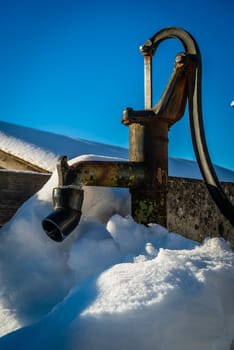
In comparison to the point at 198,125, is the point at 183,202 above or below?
below

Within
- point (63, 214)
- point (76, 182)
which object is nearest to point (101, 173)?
point (76, 182)

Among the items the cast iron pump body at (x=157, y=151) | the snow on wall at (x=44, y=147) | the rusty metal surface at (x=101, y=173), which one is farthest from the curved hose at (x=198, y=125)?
the snow on wall at (x=44, y=147)

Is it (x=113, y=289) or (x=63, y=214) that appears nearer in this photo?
(x=113, y=289)

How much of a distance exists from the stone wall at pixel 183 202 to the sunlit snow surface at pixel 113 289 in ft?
1.24

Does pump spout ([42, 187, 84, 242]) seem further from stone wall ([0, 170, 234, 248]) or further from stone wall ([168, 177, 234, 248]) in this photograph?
stone wall ([168, 177, 234, 248])

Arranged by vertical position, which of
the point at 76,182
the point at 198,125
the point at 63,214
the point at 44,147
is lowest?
the point at 63,214

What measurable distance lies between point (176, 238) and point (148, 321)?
0.57 meters

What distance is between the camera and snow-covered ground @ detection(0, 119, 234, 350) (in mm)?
722

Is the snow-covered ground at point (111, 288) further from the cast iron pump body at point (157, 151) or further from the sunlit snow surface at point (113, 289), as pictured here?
the cast iron pump body at point (157, 151)

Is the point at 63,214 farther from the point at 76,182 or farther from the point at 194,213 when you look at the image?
the point at 194,213

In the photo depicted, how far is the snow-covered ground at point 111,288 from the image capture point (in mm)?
722

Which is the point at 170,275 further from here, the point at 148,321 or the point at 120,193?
the point at 120,193

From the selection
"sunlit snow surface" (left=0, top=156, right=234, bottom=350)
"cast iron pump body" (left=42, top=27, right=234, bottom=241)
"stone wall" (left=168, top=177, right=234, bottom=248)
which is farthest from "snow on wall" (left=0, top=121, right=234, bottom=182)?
"sunlit snow surface" (left=0, top=156, right=234, bottom=350)

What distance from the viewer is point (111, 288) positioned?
0.83 metres
